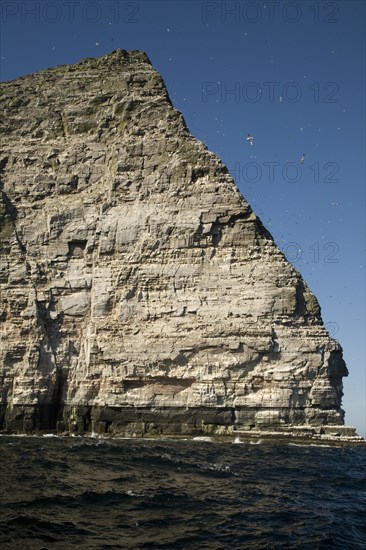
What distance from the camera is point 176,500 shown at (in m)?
14.5

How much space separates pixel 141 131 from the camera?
4053 centimetres

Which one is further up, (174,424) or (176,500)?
(174,424)

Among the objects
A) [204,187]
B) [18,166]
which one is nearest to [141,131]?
[204,187]

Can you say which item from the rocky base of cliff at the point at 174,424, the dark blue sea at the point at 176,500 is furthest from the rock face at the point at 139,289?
the dark blue sea at the point at 176,500

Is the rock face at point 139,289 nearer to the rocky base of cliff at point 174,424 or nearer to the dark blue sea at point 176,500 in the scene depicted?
the rocky base of cliff at point 174,424

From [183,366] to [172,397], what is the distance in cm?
205

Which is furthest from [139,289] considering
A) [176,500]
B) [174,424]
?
[176,500]

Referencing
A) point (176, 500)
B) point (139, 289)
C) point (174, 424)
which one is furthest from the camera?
point (139, 289)

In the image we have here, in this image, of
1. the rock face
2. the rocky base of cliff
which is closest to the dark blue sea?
the rocky base of cliff

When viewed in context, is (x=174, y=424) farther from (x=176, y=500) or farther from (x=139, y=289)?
(x=176, y=500)

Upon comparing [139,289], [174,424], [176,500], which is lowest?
[176,500]

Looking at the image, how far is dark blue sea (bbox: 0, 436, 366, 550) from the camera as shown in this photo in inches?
440

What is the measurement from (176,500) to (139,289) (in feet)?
77.1

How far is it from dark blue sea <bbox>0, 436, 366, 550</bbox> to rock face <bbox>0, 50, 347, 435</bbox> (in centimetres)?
926
